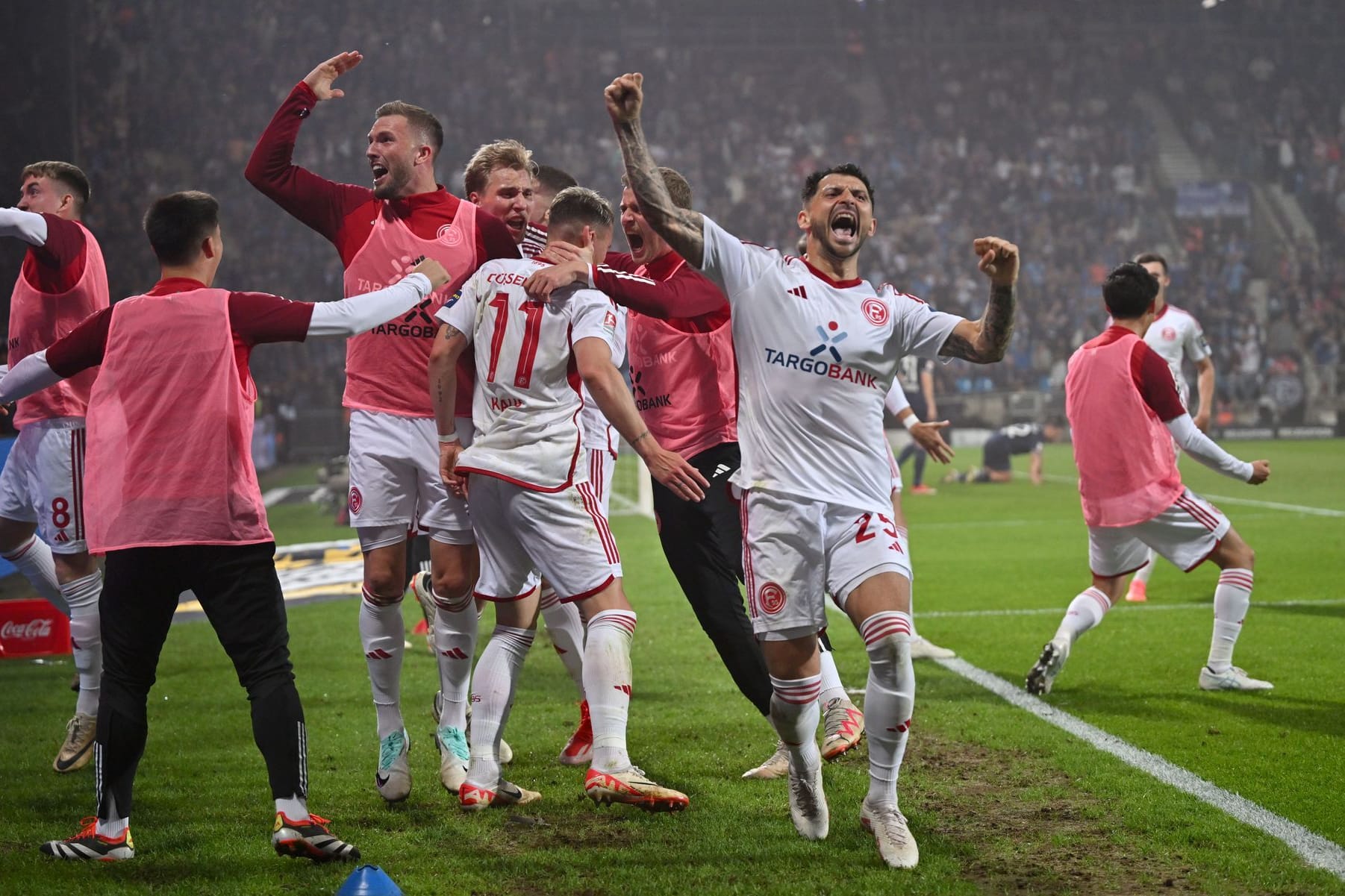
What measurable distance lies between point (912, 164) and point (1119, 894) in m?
34.1

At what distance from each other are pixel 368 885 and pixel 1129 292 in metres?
4.92

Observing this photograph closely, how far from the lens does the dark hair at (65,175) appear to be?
595cm

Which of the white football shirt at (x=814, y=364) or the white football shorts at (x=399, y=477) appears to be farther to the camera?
the white football shorts at (x=399, y=477)

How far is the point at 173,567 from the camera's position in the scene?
4.02m

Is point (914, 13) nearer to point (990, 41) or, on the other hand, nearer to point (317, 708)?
point (990, 41)

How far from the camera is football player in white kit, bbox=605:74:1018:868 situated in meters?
4.06

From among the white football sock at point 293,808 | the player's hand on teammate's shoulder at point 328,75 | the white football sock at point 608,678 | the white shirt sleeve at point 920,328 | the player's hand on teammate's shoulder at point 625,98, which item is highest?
the player's hand on teammate's shoulder at point 328,75

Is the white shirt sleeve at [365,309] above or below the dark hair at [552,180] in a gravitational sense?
below

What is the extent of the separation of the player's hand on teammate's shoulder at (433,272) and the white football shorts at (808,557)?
1.29 m

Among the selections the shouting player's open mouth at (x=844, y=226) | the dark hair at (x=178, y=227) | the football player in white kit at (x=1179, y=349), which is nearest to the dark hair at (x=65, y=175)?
the dark hair at (x=178, y=227)

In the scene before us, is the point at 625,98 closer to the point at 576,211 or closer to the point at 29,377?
the point at 576,211

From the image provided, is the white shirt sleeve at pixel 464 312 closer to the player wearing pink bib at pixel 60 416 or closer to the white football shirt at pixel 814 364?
the white football shirt at pixel 814 364

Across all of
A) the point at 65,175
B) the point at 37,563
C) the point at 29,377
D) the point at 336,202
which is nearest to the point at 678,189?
the point at 336,202

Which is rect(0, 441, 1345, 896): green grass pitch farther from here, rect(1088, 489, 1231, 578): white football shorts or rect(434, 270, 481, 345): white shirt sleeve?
rect(434, 270, 481, 345): white shirt sleeve
